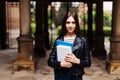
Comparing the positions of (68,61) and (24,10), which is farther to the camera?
(24,10)

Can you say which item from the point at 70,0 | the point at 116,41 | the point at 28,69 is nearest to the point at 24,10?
the point at 28,69

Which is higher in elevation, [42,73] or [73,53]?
[73,53]

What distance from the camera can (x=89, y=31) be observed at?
56.1ft

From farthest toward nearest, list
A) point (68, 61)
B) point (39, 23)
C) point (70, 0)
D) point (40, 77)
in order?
point (70, 0)
point (39, 23)
point (40, 77)
point (68, 61)

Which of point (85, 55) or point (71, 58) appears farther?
point (85, 55)

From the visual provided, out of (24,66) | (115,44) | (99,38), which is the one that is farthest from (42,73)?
(99,38)

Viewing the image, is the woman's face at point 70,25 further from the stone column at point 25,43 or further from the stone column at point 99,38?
the stone column at point 99,38

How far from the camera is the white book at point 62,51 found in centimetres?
362

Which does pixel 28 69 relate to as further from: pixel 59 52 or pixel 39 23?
pixel 59 52

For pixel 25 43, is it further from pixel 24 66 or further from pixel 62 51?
pixel 62 51

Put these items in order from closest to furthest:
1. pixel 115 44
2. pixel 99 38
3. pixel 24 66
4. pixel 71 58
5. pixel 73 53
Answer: pixel 71 58
pixel 73 53
pixel 115 44
pixel 24 66
pixel 99 38

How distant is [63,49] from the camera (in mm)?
3635

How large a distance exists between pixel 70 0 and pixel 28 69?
7.08 m

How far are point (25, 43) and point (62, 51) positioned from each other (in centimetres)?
715
